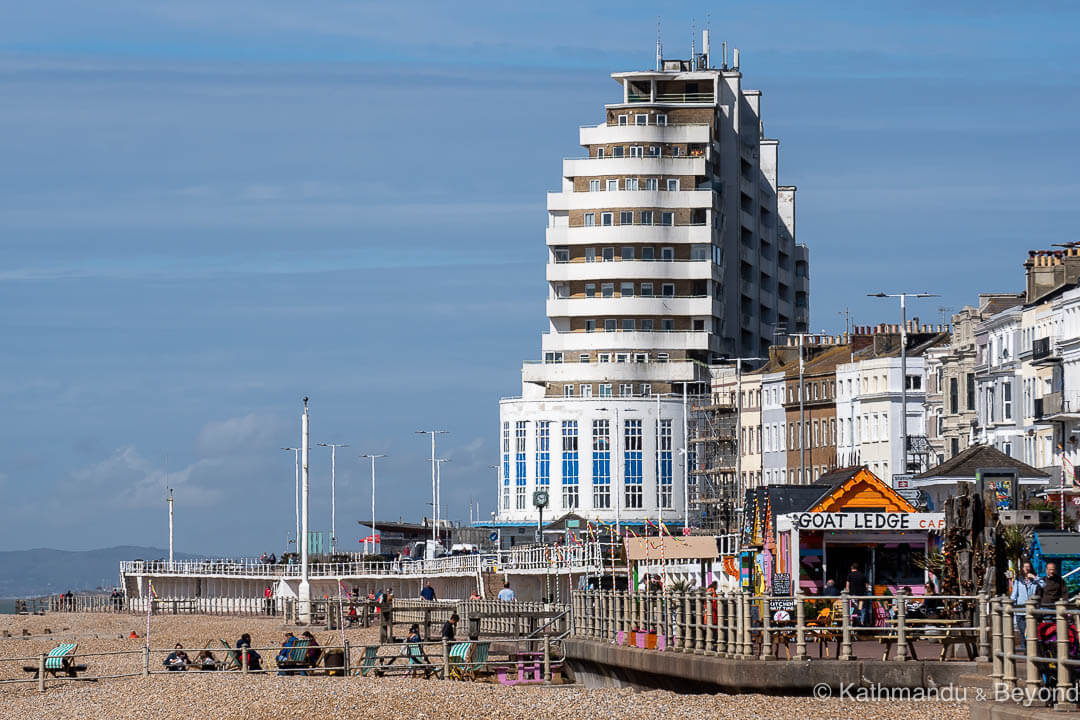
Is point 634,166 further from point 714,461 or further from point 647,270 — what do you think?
point 714,461

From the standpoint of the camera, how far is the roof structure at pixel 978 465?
222ft

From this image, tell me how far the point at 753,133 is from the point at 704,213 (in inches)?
643

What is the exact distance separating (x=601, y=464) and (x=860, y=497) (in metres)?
95.0

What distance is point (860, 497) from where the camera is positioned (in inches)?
1586

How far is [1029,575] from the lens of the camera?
26250mm

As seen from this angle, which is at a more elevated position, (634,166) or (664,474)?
(634,166)

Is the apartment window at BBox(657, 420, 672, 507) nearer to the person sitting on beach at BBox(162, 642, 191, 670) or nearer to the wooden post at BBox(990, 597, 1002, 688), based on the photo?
the person sitting on beach at BBox(162, 642, 191, 670)

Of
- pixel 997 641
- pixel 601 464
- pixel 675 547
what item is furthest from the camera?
pixel 601 464

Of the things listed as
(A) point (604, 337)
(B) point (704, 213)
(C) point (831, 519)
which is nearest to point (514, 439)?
(A) point (604, 337)

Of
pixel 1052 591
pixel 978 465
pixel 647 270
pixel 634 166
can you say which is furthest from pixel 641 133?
pixel 1052 591

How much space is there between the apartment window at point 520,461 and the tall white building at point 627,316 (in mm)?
65

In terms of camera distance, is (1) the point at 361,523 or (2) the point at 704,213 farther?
(1) the point at 361,523

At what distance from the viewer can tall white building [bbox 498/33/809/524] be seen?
135m

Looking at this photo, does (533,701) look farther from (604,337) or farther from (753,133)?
(753,133)
